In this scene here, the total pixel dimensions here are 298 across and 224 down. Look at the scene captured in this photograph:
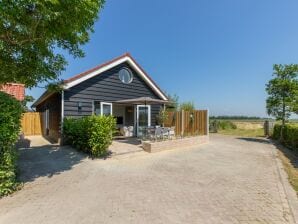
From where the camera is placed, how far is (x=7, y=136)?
17.6ft

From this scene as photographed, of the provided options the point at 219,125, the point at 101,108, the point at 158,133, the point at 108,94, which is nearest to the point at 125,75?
the point at 108,94

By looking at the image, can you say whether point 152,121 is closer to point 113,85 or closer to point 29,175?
point 113,85

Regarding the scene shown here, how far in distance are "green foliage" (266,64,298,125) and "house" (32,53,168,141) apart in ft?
26.3

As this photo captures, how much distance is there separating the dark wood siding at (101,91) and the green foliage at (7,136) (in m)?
6.20

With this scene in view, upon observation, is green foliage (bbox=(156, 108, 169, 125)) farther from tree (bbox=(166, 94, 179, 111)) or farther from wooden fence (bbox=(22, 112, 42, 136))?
wooden fence (bbox=(22, 112, 42, 136))

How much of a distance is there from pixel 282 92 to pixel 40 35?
16094 millimetres

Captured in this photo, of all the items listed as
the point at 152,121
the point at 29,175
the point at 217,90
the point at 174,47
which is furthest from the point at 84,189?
the point at 217,90

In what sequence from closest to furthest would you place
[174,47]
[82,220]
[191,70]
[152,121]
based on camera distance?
1. [82,220]
2. [152,121]
3. [174,47]
4. [191,70]

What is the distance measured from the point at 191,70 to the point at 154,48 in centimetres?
464

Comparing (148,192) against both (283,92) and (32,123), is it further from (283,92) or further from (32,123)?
(32,123)

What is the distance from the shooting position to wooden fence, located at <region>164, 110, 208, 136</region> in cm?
1436

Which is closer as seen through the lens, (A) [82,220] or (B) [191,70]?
(A) [82,220]

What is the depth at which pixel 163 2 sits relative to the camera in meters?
12.9

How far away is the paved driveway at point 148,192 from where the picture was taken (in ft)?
13.9
